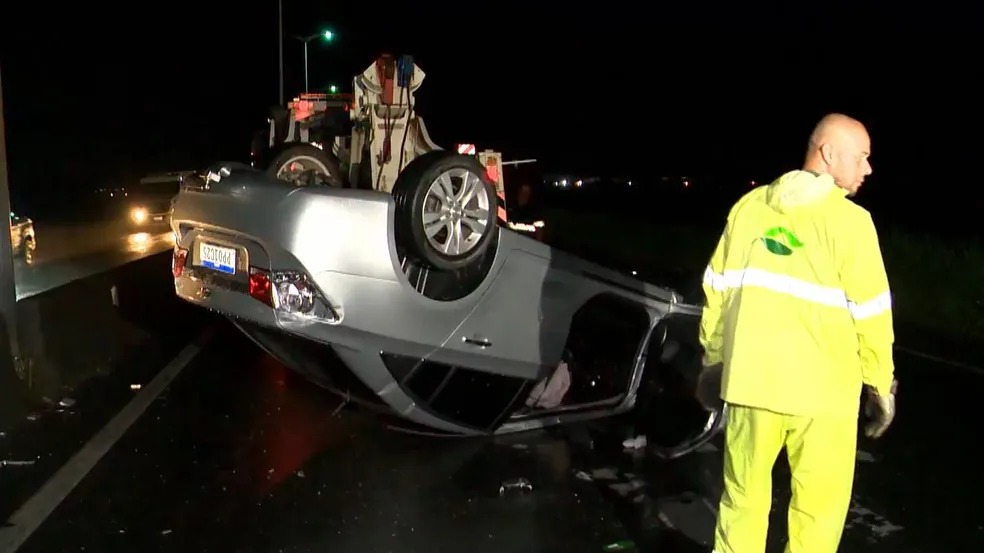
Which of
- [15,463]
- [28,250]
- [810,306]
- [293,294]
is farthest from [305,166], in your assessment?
[28,250]

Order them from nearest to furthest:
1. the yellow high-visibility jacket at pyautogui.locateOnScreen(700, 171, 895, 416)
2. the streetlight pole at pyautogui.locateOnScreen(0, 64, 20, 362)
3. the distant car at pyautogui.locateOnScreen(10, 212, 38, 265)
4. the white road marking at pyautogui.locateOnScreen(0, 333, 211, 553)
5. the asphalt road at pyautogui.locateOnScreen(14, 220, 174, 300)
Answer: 1. the yellow high-visibility jacket at pyautogui.locateOnScreen(700, 171, 895, 416)
2. the white road marking at pyautogui.locateOnScreen(0, 333, 211, 553)
3. the streetlight pole at pyautogui.locateOnScreen(0, 64, 20, 362)
4. the asphalt road at pyautogui.locateOnScreen(14, 220, 174, 300)
5. the distant car at pyautogui.locateOnScreen(10, 212, 38, 265)

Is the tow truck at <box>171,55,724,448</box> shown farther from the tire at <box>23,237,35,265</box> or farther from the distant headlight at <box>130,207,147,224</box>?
the distant headlight at <box>130,207,147,224</box>

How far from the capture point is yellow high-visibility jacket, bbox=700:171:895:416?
3.52 m

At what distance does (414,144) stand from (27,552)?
4.51 meters

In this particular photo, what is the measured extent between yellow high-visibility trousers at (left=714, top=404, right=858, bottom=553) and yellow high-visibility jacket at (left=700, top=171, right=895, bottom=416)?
0.09 m

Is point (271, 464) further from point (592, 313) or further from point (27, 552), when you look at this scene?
point (592, 313)

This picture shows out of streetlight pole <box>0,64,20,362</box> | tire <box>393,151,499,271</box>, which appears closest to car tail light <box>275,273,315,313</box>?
tire <box>393,151,499,271</box>

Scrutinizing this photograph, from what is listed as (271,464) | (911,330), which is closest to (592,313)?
(271,464)

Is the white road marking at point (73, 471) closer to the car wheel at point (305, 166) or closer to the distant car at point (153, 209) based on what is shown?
the car wheel at point (305, 166)

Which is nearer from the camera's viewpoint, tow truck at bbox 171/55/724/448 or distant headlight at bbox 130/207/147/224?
tow truck at bbox 171/55/724/448

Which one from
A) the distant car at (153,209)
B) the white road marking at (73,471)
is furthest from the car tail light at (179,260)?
the distant car at (153,209)

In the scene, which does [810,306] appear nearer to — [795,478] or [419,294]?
[795,478]

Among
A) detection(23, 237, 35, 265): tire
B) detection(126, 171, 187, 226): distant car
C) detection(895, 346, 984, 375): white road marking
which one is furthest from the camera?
A: detection(126, 171, 187, 226): distant car

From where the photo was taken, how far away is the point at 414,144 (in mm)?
8102
